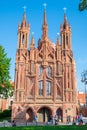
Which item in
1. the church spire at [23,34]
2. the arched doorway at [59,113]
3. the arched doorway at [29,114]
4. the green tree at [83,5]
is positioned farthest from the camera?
the church spire at [23,34]

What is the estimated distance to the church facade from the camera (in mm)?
54625

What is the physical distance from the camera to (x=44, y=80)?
185 feet

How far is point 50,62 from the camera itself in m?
58.2

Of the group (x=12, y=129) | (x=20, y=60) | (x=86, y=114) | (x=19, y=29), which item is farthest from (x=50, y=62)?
(x=12, y=129)

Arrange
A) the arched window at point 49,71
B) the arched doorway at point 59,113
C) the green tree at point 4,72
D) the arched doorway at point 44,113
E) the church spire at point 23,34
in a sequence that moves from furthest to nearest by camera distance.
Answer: the church spire at point 23,34, the arched window at point 49,71, the arched doorway at point 44,113, the arched doorway at point 59,113, the green tree at point 4,72

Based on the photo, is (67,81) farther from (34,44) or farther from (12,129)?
(12,129)

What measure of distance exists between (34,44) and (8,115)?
2010 cm

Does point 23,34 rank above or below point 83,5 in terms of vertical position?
above

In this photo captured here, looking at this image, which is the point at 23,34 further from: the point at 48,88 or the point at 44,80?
the point at 48,88

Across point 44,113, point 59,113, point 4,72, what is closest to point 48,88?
point 44,113

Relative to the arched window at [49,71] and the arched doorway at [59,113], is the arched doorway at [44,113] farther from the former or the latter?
the arched window at [49,71]

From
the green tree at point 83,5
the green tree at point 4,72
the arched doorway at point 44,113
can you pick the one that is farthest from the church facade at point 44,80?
the green tree at point 83,5

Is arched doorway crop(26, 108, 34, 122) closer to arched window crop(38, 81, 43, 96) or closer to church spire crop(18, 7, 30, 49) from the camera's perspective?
arched window crop(38, 81, 43, 96)

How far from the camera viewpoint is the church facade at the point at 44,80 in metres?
54.6
